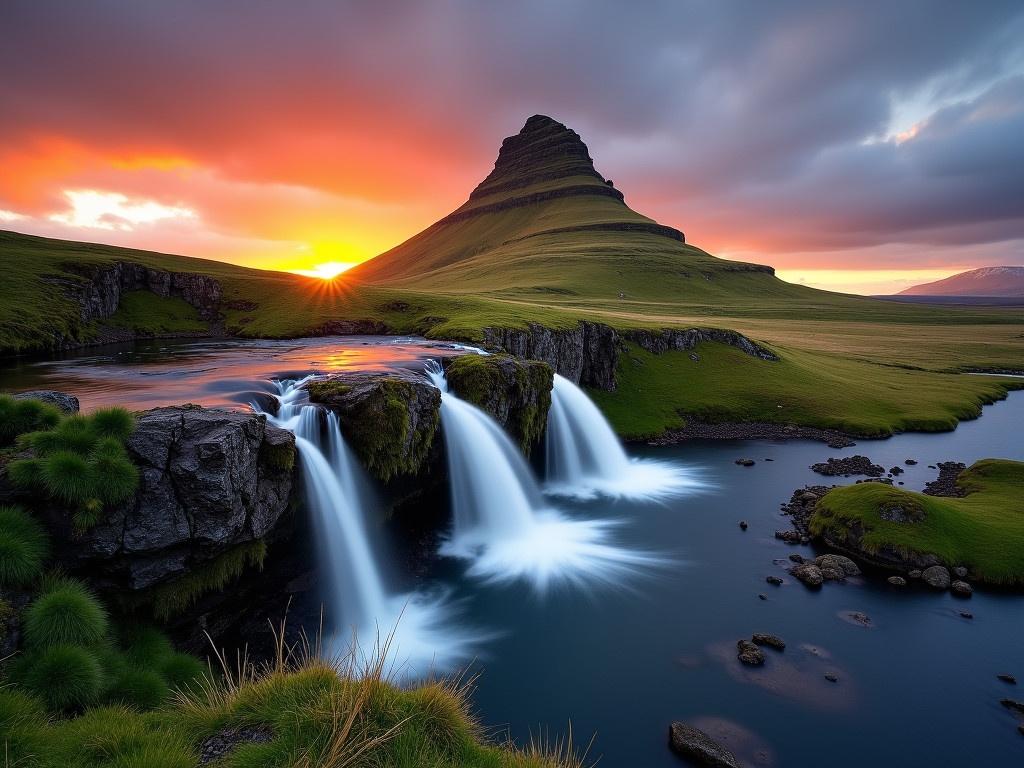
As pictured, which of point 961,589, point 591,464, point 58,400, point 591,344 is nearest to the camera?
point 58,400

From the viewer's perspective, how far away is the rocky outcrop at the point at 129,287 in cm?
6519

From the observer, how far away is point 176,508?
1519 cm

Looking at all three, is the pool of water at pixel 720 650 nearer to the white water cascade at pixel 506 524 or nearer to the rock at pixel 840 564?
the rock at pixel 840 564

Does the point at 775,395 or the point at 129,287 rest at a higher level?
the point at 129,287

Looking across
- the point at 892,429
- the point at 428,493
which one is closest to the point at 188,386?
the point at 428,493

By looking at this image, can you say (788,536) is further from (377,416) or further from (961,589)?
(377,416)

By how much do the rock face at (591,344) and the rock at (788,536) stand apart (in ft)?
86.3

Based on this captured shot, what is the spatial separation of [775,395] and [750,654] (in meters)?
53.7

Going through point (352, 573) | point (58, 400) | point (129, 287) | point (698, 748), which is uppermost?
point (129, 287)

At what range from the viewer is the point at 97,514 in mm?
13297

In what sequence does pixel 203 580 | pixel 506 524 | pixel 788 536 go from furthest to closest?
1. pixel 506 524
2. pixel 788 536
3. pixel 203 580

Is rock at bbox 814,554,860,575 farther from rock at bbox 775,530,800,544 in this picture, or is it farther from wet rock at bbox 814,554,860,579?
rock at bbox 775,530,800,544

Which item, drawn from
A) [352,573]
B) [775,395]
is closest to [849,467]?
[775,395]

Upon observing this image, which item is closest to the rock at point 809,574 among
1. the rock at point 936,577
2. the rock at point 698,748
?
the rock at point 936,577
